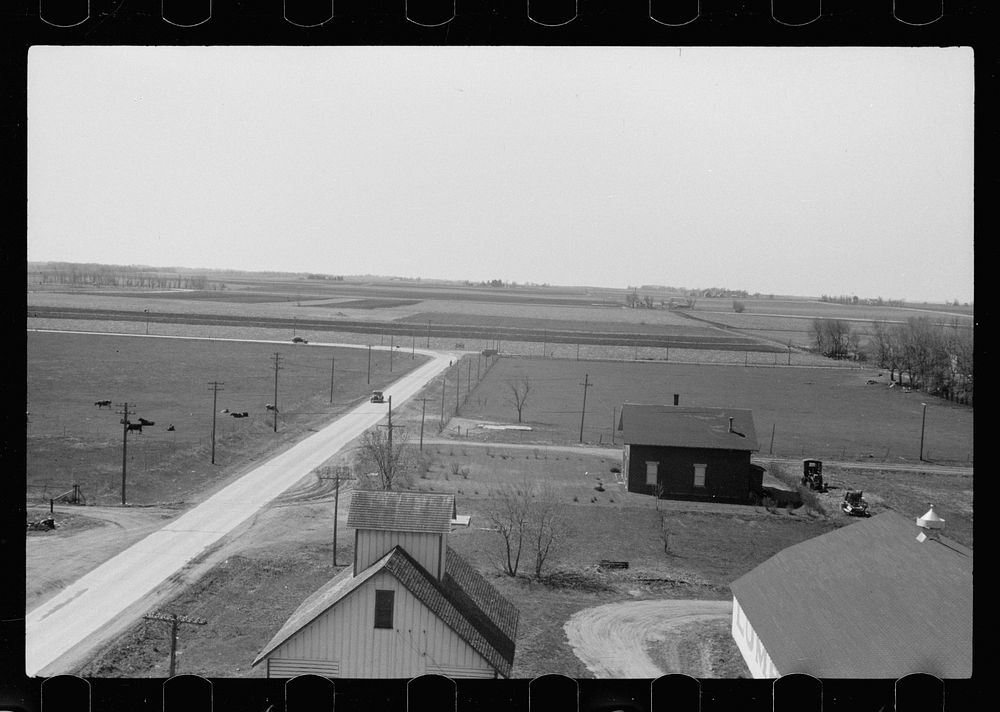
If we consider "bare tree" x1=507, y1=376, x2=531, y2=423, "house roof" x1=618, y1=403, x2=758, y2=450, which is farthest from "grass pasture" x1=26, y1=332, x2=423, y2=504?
"house roof" x1=618, y1=403, x2=758, y2=450

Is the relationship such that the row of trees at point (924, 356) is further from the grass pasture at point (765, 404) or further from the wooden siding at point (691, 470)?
the wooden siding at point (691, 470)

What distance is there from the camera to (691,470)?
386 inches

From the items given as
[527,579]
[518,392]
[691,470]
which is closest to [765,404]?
[691,470]

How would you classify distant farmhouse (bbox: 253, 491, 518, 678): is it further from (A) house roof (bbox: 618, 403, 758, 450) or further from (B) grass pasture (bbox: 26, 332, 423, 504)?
(A) house roof (bbox: 618, 403, 758, 450)

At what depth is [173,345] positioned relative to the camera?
639 inches

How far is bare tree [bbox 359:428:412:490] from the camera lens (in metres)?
9.05

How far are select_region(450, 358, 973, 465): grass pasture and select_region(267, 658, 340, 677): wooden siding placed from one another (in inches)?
276

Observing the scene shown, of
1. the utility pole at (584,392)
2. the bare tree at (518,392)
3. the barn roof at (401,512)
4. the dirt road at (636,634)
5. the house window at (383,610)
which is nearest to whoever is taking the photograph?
the house window at (383,610)

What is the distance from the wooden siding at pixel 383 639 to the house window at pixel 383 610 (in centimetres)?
2

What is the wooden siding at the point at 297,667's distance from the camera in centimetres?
377

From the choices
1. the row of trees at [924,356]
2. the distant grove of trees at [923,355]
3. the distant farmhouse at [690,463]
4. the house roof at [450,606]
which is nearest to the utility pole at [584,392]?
the distant farmhouse at [690,463]

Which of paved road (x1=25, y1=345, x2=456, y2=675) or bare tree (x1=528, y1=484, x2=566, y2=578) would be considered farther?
bare tree (x1=528, y1=484, x2=566, y2=578)

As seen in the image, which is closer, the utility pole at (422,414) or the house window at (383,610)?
the house window at (383,610)
